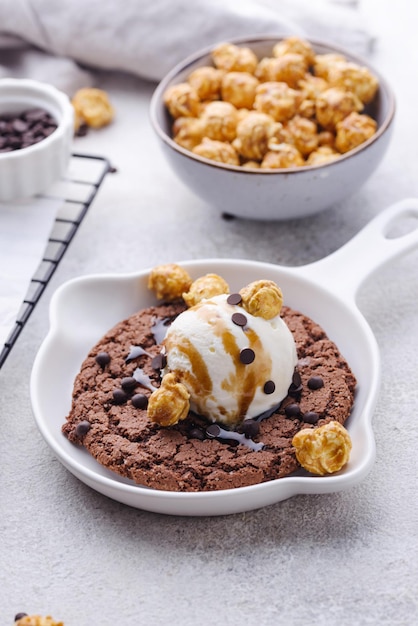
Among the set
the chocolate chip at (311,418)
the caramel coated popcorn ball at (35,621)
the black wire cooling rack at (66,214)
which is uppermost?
the chocolate chip at (311,418)

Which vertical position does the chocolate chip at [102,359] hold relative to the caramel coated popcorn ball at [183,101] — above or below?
below

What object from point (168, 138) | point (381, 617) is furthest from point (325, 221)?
point (381, 617)

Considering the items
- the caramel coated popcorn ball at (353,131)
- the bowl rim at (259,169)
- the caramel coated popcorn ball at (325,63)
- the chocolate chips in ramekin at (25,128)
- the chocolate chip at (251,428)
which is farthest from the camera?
the caramel coated popcorn ball at (325,63)

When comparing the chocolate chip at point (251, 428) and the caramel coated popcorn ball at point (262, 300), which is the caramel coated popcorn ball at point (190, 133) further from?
the chocolate chip at point (251, 428)

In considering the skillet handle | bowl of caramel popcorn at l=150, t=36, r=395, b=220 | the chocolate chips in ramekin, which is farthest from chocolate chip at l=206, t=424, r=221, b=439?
the chocolate chips in ramekin

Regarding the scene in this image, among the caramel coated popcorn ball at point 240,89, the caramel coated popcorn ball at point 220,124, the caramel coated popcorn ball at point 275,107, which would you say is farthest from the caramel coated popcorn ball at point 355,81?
the caramel coated popcorn ball at point 220,124

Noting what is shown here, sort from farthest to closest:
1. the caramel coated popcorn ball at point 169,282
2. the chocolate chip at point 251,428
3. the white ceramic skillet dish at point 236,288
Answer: the caramel coated popcorn ball at point 169,282 < the chocolate chip at point 251,428 < the white ceramic skillet dish at point 236,288
